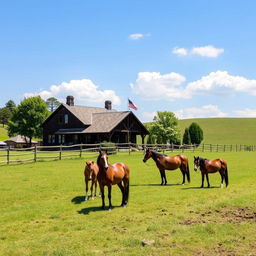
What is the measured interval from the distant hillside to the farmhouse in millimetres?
47980

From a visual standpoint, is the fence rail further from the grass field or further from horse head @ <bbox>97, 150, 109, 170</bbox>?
horse head @ <bbox>97, 150, 109, 170</bbox>

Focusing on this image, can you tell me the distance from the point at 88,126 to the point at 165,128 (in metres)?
28.2

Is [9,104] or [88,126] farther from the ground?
[9,104]

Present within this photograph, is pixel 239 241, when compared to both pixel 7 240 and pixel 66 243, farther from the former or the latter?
pixel 7 240

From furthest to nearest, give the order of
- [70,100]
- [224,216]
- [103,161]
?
[70,100] < [103,161] < [224,216]

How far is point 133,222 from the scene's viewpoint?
8.03 m

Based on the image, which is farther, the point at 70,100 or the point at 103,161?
the point at 70,100

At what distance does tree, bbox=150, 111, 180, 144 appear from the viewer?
71.7 m

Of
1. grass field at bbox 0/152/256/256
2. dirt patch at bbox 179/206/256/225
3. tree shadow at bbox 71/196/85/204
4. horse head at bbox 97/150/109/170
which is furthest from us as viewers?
tree shadow at bbox 71/196/85/204

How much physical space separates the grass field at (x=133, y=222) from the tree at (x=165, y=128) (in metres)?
58.4

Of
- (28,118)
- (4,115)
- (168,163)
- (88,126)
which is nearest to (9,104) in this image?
(4,115)

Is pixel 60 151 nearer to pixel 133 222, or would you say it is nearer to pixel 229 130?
pixel 133 222

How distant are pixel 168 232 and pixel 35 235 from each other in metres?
3.24

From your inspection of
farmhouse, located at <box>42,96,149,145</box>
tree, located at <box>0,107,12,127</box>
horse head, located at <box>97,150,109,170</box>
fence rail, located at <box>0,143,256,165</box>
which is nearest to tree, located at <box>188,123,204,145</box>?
fence rail, located at <box>0,143,256,165</box>
